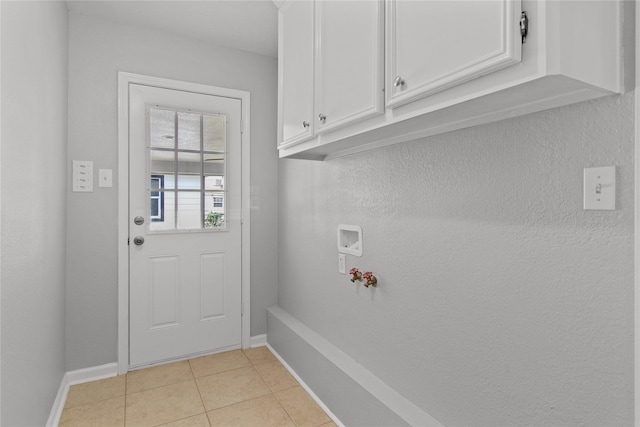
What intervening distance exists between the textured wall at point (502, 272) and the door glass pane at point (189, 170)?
1.28 meters

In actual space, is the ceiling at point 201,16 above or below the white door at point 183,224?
above

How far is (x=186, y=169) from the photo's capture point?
8.54ft

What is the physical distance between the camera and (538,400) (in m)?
1.07

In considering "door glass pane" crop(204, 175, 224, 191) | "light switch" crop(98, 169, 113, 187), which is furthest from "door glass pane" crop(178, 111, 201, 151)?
"light switch" crop(98, 169, 113, 187)

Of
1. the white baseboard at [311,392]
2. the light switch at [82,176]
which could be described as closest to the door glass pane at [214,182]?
the light switch at [82,176]

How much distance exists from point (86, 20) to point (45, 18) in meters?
0.74

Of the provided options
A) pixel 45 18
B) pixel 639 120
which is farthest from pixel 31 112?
pixel 639 120

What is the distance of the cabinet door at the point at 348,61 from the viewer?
122 cm

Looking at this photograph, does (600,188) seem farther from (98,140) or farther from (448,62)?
(98,140)

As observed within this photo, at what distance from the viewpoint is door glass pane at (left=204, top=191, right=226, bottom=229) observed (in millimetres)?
2693

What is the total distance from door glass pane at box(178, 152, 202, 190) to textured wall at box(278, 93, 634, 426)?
4.20 ft

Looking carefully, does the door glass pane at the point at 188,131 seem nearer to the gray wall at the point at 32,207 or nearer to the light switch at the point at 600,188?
the gray wall at the point at 32,207

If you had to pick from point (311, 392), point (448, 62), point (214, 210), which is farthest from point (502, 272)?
point (214, 210)

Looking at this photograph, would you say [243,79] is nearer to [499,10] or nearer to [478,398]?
[499,10]
